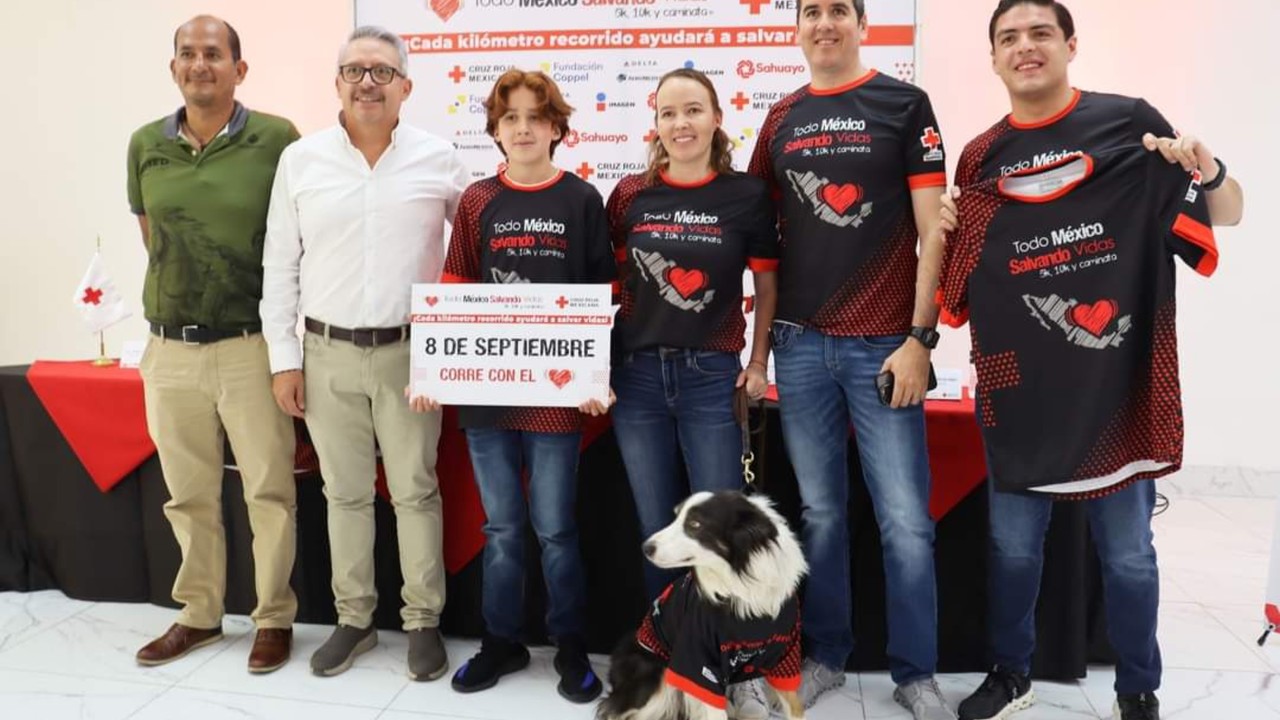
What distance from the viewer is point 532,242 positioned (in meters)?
2.23

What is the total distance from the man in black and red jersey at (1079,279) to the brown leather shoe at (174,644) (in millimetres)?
2373

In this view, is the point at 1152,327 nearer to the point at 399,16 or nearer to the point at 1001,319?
the point at 1001,319

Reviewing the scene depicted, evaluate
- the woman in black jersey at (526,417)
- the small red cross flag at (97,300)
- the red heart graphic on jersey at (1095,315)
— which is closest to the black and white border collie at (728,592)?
the woman in black jersey at (526,417)

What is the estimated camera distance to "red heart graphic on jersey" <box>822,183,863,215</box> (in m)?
2.04

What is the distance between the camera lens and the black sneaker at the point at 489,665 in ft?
7.82

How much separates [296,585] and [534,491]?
1.05 metres

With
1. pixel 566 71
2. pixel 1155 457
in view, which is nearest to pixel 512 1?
pixel 566 71

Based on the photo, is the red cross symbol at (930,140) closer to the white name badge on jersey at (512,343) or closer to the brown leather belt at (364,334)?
the white name badge on jersey at (512,343)

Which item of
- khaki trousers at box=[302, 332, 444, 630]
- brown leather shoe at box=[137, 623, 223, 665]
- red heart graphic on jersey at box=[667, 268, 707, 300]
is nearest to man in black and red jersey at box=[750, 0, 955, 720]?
red heart graphic on jersey at box=[667, 268, 707, 300]

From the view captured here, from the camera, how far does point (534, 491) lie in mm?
2357

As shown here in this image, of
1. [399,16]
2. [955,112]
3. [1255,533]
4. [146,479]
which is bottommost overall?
[1255,533]

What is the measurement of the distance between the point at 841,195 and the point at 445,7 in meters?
2.90

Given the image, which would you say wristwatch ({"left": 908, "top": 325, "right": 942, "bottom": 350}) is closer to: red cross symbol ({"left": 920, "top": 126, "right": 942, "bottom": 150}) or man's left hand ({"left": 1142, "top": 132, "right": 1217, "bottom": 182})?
red cross symbol ({"left": 920, "top": 126, "right": 942, "bottom": 150})

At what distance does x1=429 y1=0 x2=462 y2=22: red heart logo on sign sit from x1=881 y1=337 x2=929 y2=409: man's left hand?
3.12 m
